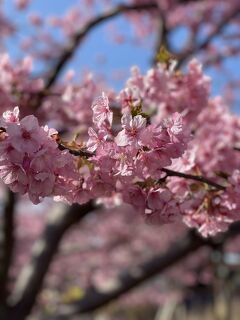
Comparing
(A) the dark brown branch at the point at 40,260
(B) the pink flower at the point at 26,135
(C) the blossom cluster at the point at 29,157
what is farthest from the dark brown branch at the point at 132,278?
(B) the pink flower at the point at 26,135

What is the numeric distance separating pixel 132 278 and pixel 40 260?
98cm

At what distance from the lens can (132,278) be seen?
5125 millimetres

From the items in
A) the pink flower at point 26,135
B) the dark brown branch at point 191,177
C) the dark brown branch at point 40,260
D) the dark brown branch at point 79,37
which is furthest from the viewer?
the dark brown branch at point 79,37

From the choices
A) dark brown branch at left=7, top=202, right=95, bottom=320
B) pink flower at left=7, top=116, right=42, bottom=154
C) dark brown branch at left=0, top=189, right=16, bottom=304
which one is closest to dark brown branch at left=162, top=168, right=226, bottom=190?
pink flower at left=7, top=116, right=42, bottom=154

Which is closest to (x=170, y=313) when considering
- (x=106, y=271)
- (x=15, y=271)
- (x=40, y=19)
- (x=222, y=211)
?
(x=106, y=271)

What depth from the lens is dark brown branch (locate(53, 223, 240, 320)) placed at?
16.6ft

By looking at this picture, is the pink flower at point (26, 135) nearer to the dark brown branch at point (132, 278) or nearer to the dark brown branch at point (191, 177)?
the dark brown branch at point (191, 177)

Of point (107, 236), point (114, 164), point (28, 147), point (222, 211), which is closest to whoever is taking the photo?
point (28, 147)

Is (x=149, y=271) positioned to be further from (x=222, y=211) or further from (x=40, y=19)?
(x=40, y=19)

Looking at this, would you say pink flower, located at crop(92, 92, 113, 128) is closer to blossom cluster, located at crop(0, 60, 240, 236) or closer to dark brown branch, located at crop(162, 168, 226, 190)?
blossom cluster, located at crop(0, 60, 240, 236)

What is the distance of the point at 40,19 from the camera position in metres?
8.65

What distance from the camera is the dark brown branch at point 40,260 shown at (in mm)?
4695

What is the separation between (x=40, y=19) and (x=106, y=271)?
6.51 m

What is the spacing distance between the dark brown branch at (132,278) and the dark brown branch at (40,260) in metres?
0.44
